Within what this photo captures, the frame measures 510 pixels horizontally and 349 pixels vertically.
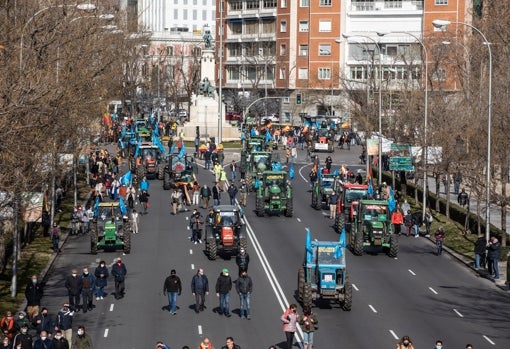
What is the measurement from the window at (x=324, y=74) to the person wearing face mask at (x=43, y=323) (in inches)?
3930

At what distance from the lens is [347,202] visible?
186 feet

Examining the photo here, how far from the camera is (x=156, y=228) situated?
5641 cm

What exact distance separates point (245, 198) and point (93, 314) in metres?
26.0

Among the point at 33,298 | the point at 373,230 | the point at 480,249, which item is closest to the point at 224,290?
the point at 33,298

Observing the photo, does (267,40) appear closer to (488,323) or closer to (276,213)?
(276,213)

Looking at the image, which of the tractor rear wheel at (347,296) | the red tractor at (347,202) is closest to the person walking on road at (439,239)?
the red tractor at (347,202)

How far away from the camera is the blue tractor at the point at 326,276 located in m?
37.9

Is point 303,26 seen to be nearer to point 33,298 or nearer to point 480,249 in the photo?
point 480,249

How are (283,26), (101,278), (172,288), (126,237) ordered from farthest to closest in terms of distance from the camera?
(283,26)
(126,237)
(101,278)
(172,288)

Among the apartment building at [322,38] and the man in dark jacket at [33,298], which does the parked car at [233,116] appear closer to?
the apartment building at [322,38]

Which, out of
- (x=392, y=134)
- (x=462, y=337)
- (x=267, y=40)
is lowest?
(x=462, y=337)

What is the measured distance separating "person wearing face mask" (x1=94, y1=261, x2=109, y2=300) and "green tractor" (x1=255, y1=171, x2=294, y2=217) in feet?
64.8

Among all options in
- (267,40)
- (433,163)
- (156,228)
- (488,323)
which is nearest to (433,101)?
(433,163)

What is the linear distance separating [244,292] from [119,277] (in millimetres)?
4948
